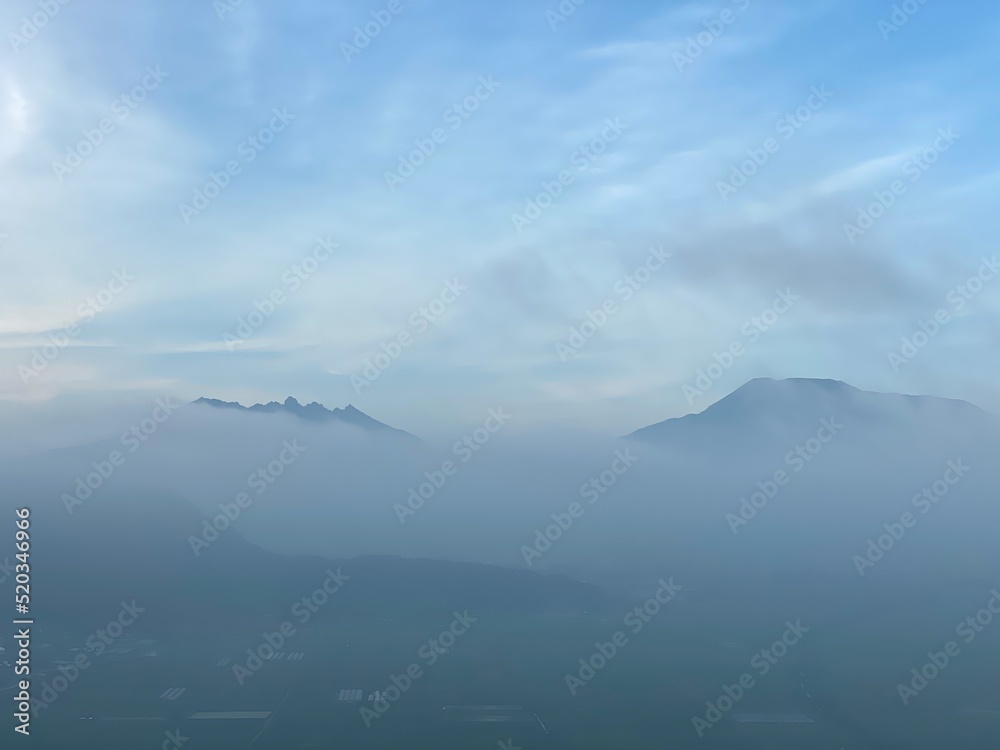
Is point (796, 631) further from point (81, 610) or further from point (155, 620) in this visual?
point (81, 610)

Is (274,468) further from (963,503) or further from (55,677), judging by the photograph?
(963,503)

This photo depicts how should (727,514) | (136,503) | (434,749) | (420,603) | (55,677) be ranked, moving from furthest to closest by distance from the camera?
(727,514) → (136,503) → (420,603) → (55,677) → (434,749)

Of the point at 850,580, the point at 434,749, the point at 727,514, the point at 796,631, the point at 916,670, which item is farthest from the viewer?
the point at 727,514

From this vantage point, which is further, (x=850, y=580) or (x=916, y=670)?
(x=850, y=580)

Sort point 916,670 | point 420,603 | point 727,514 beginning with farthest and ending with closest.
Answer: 1. point 727,514
2. point 420,603
3. point 916,670

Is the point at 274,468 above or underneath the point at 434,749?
above

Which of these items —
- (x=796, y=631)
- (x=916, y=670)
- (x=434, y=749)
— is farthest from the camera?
(x=796, y=631)

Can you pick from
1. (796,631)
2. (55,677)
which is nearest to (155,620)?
(55,677)

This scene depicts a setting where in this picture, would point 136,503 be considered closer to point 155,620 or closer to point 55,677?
point 155,620

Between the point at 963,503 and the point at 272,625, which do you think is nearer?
the point at 272,625

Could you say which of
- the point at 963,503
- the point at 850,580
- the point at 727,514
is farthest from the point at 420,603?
the point at 963,503
